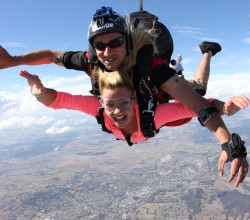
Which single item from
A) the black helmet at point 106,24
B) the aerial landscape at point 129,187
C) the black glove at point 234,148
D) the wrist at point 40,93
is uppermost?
the black helmet at point 106,24

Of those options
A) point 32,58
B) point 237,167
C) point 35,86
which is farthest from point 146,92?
point 32,58

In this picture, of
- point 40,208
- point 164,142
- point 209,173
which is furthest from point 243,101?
point 164,142

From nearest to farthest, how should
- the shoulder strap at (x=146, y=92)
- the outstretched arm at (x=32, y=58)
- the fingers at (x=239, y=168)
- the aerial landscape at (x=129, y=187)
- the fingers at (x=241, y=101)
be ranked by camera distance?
the fingers at (x=239, y=168)
the fingers at (x=241, y=101)
the shoulder strap at (x=146, y=92)
the outstretched arm at (x=32, y=58)
the aerial landscape at (x=129, y=187)

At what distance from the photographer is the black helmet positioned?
3.38 m

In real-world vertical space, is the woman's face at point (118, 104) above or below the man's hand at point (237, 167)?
above

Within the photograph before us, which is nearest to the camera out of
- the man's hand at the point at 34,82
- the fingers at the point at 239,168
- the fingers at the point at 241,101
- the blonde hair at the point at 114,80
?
the fingers at the point at 239,168

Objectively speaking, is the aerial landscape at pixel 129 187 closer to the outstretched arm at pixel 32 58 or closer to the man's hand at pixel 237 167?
the outstretched arm at pixel 32 58

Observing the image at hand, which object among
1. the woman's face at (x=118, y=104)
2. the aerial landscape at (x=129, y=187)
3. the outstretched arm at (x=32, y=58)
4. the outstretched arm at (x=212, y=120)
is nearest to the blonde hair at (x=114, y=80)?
the woman's face at (x=118, y=104)

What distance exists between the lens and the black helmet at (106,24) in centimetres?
338

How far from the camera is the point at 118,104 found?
11.8 ft

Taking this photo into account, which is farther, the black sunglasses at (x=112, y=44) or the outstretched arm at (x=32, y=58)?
the outstretched arm at (x=32, y=58)

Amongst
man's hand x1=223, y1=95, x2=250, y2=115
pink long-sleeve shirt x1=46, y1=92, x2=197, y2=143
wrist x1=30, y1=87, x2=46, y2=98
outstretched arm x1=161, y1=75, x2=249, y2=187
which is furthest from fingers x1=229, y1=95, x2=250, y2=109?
wrist x1=30, y1=87, x2=46, y2=98

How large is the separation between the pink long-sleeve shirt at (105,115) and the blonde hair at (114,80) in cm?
29

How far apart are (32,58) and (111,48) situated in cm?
133
